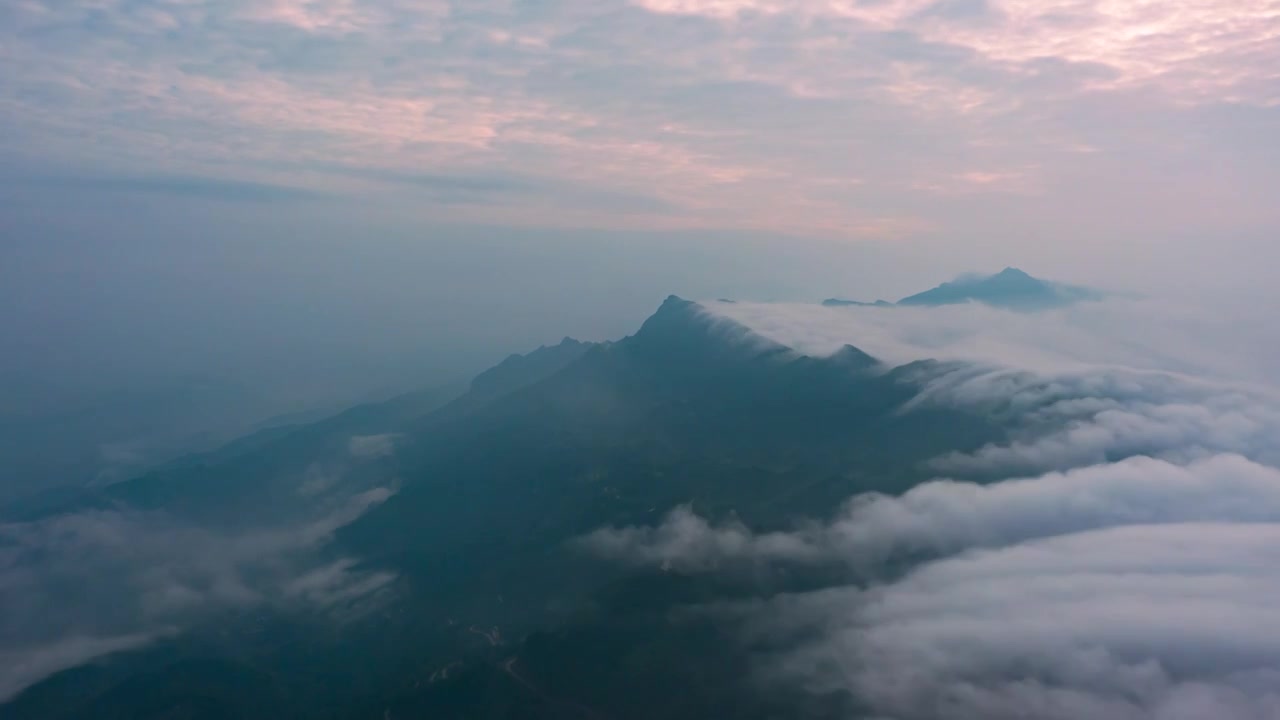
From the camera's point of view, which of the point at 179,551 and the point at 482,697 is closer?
the point at 482,697

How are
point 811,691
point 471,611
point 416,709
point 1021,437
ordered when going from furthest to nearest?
point 1021,437 → point 471,611 → point 416,709 → point 811,691

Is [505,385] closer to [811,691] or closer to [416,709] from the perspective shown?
[416,709]

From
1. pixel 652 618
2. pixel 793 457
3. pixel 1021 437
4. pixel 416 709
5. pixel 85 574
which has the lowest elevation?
pixel 85 574

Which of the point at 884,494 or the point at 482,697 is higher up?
the point at 884,494

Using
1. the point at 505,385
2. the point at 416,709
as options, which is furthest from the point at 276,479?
the point at 416,709

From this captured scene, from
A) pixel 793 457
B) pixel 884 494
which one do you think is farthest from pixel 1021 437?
pixel 793 457

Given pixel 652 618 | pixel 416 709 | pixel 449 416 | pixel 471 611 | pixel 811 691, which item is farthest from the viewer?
pixel 449 416

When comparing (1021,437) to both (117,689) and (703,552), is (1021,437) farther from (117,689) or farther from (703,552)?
(117,689)
